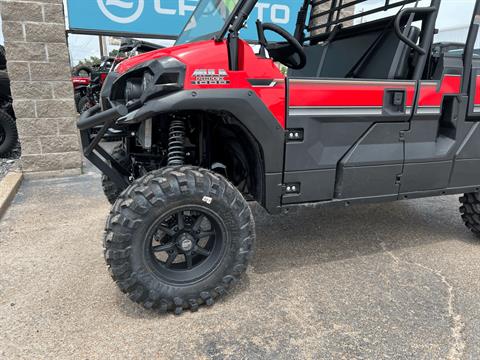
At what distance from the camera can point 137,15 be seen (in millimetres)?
5559

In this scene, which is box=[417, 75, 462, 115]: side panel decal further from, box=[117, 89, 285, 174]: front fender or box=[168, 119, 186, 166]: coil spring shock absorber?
box=[168, 119, 186, 166]: coil spring shock absorber

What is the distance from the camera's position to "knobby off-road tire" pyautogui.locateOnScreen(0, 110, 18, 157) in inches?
251

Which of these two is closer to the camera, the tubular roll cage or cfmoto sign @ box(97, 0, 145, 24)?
the tubular roll cage

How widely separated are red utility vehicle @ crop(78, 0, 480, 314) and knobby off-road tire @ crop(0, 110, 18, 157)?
4.25m

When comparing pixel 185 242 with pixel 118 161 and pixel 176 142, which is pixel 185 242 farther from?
pixel 118 161

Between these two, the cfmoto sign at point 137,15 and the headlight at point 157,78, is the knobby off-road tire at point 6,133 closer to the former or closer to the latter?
the cfmoto sign at point 137,15

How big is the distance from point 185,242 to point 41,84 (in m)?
3.74

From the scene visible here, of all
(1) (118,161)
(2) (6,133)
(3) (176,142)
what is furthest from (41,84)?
(3) (176,142)

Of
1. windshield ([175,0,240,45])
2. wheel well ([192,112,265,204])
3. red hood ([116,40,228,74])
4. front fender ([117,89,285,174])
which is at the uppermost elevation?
windshield ([175,0,240,45])

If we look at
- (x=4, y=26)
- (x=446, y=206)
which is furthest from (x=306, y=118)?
(x=4, y=26)

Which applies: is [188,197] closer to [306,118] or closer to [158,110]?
[158,110]

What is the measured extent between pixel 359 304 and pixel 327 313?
0.25 metres

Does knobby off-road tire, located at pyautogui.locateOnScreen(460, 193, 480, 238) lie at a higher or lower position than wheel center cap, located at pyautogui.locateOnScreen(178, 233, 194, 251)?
lower

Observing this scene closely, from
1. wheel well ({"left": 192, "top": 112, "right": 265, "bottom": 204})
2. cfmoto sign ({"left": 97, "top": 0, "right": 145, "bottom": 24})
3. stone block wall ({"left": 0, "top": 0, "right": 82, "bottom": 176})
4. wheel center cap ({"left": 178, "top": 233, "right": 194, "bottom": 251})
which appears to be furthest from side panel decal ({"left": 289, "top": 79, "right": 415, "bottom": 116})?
cfmoto sign ({"left": 97, "top": 0, "right": 145, "bottom": 24})
